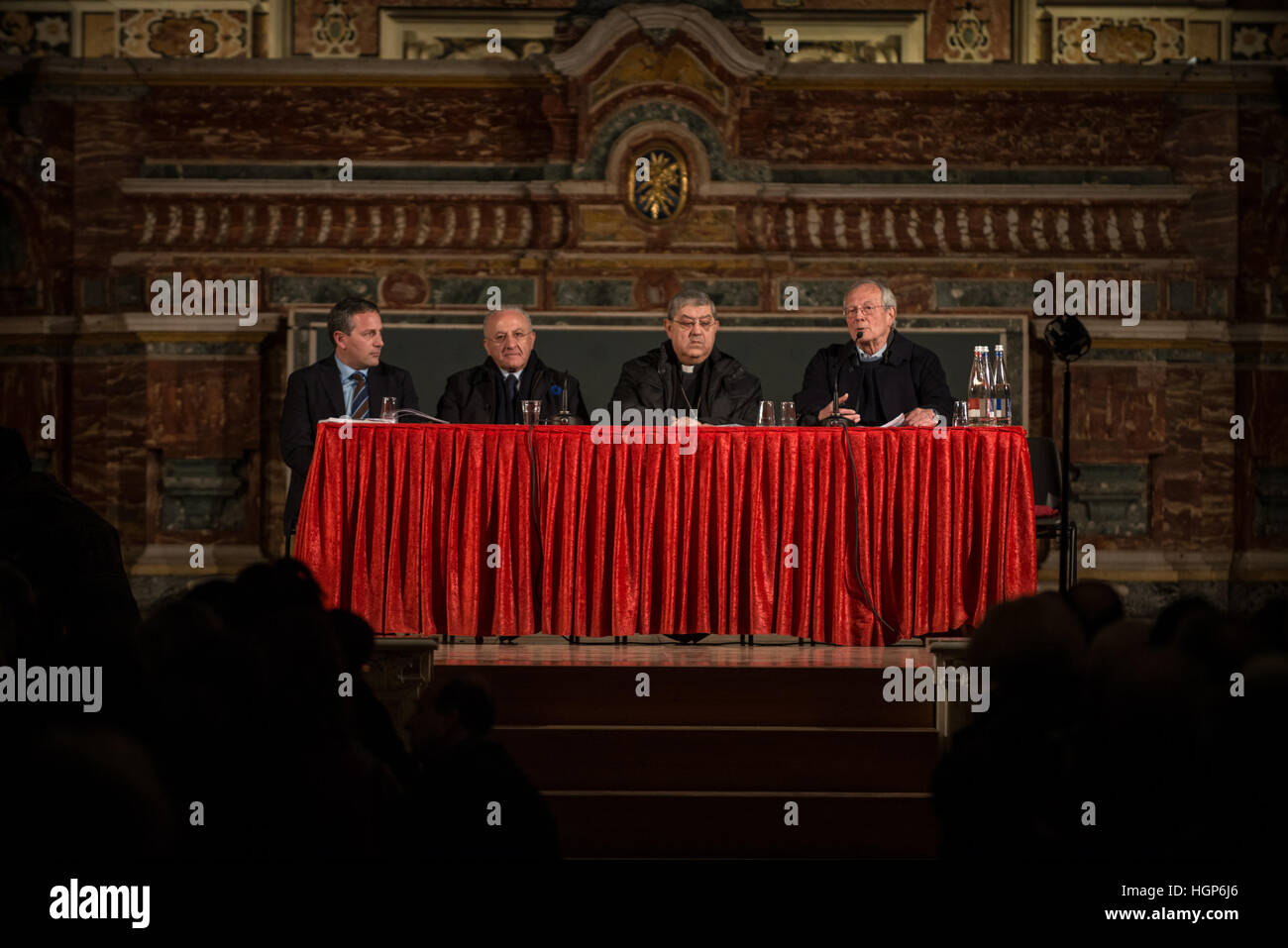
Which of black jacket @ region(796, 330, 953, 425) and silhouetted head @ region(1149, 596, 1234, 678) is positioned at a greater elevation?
black jacket @ region(796, 330, 953, 425)

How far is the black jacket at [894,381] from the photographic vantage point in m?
5.82

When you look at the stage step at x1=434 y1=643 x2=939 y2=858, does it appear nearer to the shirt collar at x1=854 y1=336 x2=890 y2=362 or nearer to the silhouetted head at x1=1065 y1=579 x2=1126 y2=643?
the silhouetted head at x1=1065 y1=579 x2=1126 y2=643

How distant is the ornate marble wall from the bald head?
5.48 feet

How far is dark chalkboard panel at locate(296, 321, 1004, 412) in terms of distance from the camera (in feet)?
24.8

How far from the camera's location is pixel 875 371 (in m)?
5.88

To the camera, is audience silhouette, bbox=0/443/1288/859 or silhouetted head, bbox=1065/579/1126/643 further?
silhouetted head, bbox=1065/579/1126/643

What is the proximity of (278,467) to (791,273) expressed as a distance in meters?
2.86

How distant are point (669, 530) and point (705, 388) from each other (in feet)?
3.72

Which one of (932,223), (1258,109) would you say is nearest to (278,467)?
(932,223)

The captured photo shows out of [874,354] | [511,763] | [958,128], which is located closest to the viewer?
[511,763]

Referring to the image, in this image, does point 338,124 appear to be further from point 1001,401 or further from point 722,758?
point 722,758

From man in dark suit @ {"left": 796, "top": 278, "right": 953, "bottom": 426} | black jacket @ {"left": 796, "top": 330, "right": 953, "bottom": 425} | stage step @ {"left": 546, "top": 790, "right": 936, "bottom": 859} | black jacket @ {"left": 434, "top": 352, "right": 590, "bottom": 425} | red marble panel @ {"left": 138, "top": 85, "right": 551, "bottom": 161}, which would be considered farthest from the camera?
red marble panel @ {"left": 138, "top": 85, "right": 551, "bottom": 161}

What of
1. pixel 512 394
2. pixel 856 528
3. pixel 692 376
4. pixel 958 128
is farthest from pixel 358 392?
pixel 958 128

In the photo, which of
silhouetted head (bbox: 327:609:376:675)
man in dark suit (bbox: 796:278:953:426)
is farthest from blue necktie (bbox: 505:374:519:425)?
silhouetted head (bbox: 327:609:376:675)
